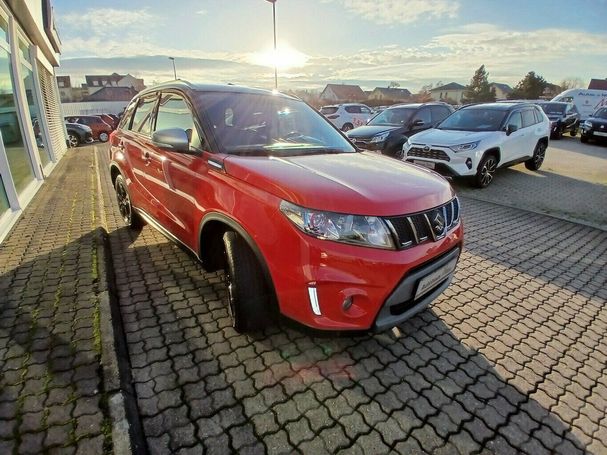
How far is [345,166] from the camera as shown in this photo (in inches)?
99.4

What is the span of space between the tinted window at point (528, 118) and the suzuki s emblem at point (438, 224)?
7969 mm

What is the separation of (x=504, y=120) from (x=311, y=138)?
6.67 m

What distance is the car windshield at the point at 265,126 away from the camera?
108 inches

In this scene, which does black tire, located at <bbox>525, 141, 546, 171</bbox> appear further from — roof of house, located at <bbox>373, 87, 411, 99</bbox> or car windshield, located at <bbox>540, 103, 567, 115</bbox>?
roof of house, located at <bbox>373, 87, 411, 99</bbox>

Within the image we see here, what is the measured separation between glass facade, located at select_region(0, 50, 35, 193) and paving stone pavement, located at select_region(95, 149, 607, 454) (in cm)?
403

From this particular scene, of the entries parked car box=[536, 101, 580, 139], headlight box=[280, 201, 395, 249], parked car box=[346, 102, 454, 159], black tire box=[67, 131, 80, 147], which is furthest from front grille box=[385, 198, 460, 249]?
black tire box=[67, 131, 80, 147]

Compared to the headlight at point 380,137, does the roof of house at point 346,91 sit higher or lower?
higher

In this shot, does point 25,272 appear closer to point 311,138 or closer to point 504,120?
point 311,138

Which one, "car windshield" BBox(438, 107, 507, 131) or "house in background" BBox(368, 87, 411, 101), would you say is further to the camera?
"house in background" BBox(368, 87, 411, 101)

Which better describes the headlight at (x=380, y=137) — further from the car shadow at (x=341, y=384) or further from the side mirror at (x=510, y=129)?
the car shadow at (x=341, y=384)

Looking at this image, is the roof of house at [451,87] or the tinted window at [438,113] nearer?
the tinted window at [438,113]

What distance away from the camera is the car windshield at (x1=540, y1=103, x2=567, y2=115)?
18.6 metres

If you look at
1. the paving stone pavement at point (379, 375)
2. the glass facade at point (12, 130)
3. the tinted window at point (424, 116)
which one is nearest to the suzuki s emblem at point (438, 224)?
the paving stone pavement at point (379, 375)

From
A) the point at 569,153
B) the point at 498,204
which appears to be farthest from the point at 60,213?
the point at 569,153
